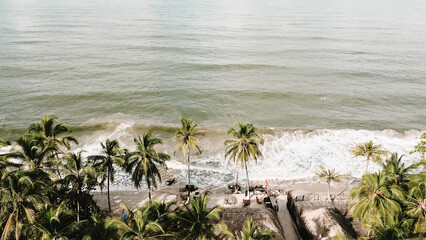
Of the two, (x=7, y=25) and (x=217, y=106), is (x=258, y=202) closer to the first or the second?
(x=217, y=106)

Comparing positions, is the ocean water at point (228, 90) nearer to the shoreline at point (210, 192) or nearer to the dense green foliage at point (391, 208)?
the shoreline at point (210, 192)

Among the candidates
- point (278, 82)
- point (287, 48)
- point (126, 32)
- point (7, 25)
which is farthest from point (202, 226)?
point (7, 25)

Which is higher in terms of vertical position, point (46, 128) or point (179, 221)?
point (46, 128)

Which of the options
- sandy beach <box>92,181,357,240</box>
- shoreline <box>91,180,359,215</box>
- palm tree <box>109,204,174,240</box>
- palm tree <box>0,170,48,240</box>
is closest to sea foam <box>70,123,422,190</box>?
shoreline <box>91,180,359,215</box>

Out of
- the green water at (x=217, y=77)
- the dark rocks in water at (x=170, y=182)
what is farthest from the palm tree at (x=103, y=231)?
the green water at (x=217, y=77)

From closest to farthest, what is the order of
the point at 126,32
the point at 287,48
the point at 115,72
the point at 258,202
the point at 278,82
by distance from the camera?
the point at 258,202
the point at 278,82
the point at 115,72
the point at 287,48
the point at 126,32

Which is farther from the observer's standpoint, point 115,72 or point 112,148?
point 115,72
